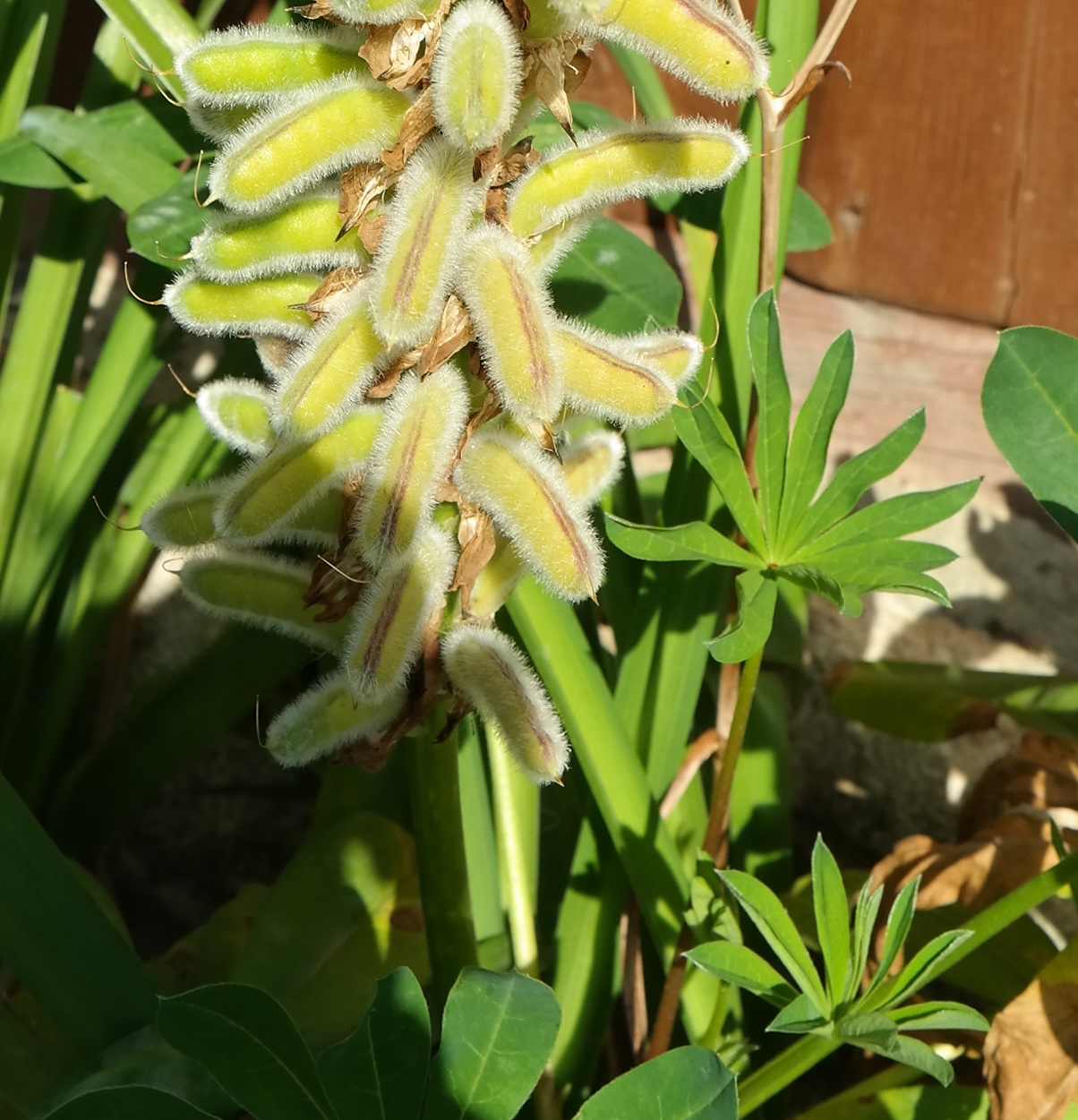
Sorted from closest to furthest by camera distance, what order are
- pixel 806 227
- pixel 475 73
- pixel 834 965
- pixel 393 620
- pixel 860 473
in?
pixel 475 73 → pixel 393 620 → pixel 834 965 → pixel 860 473 → pixel 806 227

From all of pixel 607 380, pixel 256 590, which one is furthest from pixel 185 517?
pixel 607 380

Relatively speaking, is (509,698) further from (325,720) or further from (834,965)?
(834,965)

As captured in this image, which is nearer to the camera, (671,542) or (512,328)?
(512,328)

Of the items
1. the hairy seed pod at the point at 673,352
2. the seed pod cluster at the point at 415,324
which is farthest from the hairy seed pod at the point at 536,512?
the hairy seed pod at the point at 673,352

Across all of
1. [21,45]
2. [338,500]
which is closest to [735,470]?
[338,500]

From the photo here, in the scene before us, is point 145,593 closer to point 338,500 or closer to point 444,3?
point 338,500
